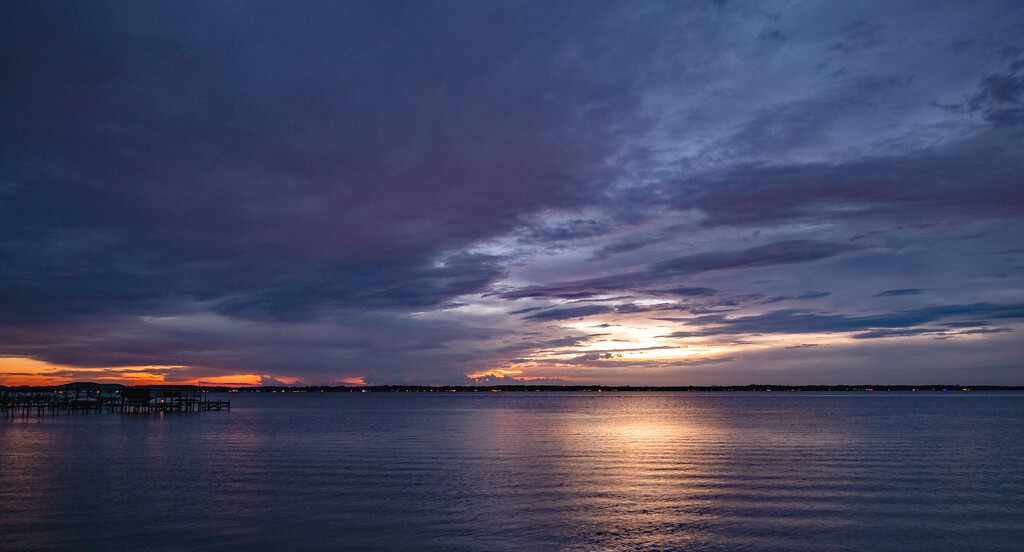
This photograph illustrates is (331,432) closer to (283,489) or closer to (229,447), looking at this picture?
(229,447)

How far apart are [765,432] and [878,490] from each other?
1350 inches

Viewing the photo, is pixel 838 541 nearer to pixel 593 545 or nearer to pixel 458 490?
pixel 593 545

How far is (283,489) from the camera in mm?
27625

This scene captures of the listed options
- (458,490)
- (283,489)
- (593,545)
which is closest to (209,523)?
(283,489)

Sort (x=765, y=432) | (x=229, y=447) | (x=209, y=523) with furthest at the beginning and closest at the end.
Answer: (x=765, y=432), (x=229, y=447), (x=209, y=523)

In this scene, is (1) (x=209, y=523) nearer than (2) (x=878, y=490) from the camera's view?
Yes

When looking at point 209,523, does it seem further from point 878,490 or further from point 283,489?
point 878,490

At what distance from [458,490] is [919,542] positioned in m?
17.2

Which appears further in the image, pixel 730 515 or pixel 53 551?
pixel 730 515

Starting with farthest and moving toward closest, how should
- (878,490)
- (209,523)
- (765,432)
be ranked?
(765,432), (878,490), (209,523)

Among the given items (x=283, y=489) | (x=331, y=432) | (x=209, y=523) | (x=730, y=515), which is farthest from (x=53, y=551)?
(x=331, y=432)

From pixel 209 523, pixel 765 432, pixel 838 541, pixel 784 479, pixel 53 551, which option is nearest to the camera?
pixel 53 551

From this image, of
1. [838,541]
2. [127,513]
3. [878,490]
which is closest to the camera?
[838,541]

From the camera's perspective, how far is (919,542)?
19141 millimetres
